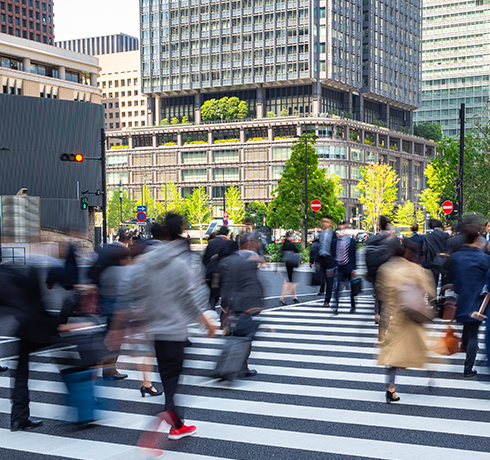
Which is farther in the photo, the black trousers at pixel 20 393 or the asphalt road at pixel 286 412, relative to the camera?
the black trousers at pixel 20 393

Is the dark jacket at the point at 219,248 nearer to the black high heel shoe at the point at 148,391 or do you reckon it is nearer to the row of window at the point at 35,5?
the black high heel shoe at the point at 148,391

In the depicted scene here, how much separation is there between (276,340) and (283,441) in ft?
17.8

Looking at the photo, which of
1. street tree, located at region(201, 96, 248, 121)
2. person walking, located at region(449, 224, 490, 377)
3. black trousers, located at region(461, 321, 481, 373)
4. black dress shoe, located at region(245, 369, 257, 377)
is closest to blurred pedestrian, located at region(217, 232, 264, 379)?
black dress shoe, located at region(245, 369, 257, 377)

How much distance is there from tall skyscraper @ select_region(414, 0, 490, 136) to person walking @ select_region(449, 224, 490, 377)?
140 metres

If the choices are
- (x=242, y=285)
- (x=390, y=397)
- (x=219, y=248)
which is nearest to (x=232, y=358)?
(x=242, y=285)

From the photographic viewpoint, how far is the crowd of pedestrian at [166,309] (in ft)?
17.4

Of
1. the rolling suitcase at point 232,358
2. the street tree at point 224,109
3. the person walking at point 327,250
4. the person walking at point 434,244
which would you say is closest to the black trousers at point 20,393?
the rolling suitcase at point 232,358

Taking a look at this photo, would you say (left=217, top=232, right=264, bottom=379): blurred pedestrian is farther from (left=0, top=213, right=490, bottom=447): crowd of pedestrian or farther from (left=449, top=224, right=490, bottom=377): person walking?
(left=449, top=224, right=490, bottom=377): person walking

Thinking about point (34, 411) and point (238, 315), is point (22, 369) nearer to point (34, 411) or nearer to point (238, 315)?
point (34, 411)

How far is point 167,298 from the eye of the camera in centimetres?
530

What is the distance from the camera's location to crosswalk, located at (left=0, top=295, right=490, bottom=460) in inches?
216

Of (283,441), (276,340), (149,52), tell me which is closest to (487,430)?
(283,441)

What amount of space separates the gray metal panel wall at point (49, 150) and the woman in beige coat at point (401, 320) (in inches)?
1686

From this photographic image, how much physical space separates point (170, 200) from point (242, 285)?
83.1 metres
